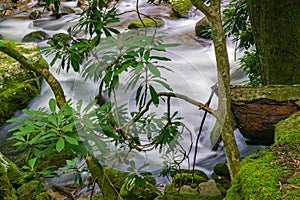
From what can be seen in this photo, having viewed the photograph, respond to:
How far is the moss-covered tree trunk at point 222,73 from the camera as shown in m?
1.69

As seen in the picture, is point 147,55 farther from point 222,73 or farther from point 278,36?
point 278,36

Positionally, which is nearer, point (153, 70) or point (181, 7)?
point (153, 70)

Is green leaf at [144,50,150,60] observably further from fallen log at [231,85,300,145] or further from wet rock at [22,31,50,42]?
wet rock at [22,31,50,42]

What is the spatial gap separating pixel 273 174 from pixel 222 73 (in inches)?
26.8

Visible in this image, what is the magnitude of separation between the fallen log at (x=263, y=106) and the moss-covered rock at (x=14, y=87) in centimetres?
301

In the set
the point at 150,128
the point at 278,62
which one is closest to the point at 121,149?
the point at 150,128

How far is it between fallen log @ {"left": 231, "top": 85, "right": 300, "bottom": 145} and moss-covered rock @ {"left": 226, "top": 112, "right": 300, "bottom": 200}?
1037 mm

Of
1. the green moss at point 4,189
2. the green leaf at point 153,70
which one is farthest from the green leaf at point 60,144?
the green moss at point 4,189

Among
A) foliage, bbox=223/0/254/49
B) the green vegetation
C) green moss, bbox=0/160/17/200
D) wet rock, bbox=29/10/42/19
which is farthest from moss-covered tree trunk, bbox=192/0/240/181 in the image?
wet rock, bbox=29/10/42/19

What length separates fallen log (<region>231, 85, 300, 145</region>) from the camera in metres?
2.43

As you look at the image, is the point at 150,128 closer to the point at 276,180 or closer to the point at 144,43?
the point at 144,43

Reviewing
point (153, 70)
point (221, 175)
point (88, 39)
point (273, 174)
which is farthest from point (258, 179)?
point (221, 175)

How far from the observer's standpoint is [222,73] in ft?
5.66

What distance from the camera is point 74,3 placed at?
8.94 meters
